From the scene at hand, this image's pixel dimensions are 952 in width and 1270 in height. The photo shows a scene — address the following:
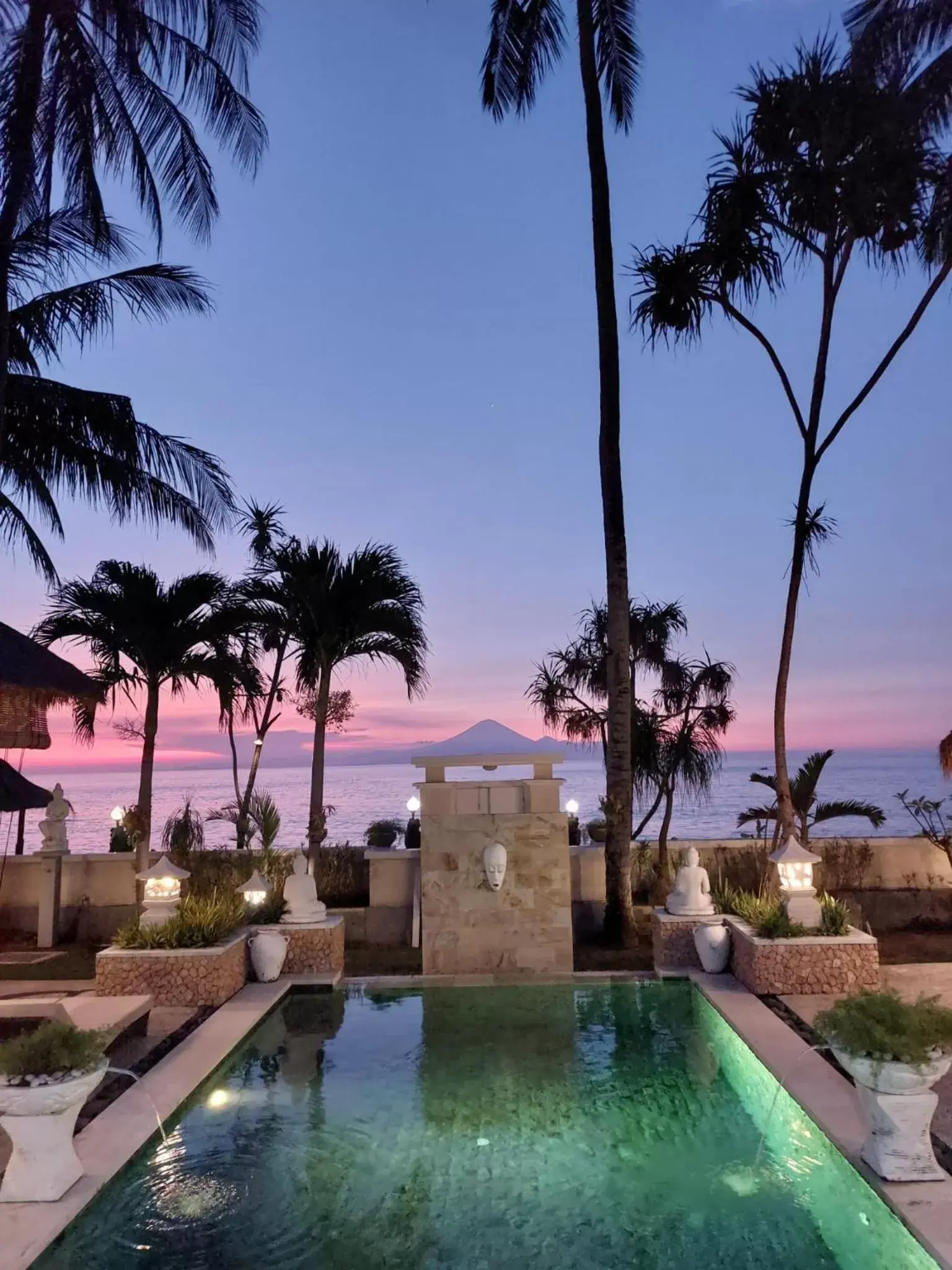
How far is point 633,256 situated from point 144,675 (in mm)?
8217

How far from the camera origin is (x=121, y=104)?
8.52 m

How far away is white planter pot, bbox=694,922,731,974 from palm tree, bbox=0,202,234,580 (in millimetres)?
7282

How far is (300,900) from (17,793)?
12.3 feet

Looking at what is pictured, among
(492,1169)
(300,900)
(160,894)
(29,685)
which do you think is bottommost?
(492,1169)

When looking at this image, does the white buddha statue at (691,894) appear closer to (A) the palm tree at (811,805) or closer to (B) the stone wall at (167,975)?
(A) the palm tree at (811,805)

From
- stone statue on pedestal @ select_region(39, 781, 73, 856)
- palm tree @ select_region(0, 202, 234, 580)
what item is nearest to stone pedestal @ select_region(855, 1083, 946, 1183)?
palm tree @ select_region(0, 202, 234, 580)

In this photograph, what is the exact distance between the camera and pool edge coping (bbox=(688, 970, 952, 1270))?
355 centimetres

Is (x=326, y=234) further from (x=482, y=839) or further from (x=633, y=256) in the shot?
(x=482, y=839)

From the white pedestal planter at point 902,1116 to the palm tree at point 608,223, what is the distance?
6039 millimetres

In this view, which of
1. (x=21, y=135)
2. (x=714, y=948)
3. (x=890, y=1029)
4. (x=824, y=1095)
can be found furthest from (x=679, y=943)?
(x=21, y=135)

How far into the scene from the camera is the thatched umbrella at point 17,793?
580 cm

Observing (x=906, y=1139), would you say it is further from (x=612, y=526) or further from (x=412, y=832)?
(x=412, y=832)

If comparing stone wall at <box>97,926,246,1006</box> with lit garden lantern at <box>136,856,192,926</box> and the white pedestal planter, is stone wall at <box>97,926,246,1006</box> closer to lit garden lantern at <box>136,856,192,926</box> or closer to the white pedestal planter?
lit garden lantern at <box>136,856,192,926</box>

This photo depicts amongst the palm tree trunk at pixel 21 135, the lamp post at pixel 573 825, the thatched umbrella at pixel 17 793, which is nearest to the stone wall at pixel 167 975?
the thatched umbrella at pixel 17 793
